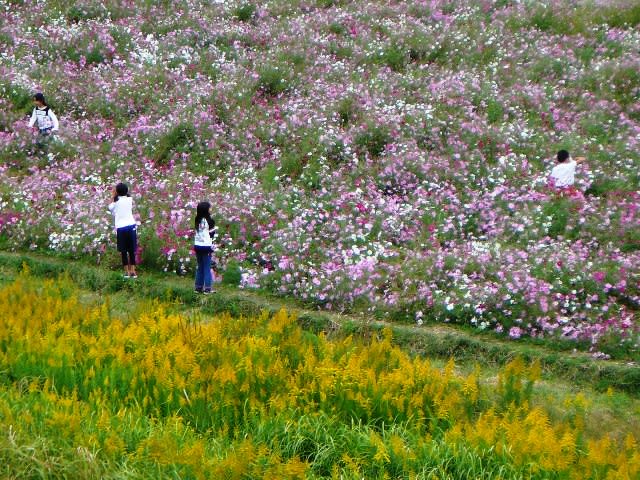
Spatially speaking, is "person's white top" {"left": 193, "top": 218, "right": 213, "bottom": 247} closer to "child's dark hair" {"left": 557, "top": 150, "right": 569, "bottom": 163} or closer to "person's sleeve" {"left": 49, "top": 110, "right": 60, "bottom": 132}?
"child's dark hair" {"left": 557, "top": 150, "right": 569, "bottom": 163}

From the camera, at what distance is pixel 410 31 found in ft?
60.8

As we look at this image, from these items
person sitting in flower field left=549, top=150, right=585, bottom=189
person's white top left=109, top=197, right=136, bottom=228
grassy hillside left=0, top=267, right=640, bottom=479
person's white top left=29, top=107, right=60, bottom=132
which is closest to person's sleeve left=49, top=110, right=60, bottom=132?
person's white top left=29, top=107, right=60, bottom=132

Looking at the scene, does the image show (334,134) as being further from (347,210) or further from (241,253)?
(241,253)

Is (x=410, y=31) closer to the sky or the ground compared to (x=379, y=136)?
closer to the sky

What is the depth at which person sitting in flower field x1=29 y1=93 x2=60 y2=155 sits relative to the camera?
1508 cm

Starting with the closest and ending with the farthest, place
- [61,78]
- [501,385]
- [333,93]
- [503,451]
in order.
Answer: [503,451] < [501,385] < [333,93] < [61,78]

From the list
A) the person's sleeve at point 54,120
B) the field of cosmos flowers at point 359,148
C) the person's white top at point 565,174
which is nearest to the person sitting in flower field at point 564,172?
the person's white top at point 565,174

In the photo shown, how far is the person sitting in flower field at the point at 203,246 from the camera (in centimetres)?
1042

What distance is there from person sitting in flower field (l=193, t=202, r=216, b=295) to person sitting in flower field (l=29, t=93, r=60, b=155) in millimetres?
6163

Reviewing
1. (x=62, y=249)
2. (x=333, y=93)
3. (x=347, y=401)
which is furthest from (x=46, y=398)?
(x=333, y=93)

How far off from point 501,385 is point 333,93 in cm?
1004

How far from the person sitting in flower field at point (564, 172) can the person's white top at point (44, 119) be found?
9.25 meters

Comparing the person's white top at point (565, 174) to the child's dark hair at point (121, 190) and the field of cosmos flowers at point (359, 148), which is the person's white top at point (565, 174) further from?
the child's dark hair at point (121, 190)

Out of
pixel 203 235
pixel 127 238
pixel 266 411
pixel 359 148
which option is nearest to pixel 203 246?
pixel 203 235
